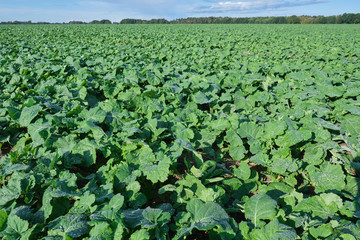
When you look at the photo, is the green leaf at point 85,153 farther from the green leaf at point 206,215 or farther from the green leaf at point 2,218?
the green leaf at point 206,215

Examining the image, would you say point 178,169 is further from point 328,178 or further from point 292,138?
point 328,178

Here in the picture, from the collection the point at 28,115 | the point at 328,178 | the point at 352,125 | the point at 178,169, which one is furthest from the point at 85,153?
the point at 352,125

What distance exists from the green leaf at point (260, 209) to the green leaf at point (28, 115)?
3.25m

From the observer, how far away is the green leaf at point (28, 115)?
3.27 meters

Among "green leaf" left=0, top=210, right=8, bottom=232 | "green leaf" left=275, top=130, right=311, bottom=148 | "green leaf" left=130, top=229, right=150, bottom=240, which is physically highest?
"green leaf" left=275, top=130, right=311, bottom=148

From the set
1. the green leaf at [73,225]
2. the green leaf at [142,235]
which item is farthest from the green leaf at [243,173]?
the green leaf at [73,225]

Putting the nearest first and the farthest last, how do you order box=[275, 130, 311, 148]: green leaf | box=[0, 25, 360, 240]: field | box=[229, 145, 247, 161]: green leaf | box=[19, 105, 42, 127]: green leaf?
box=[0, 25, 360, 240]: field, box=[275, 130, 311, 148]: green leaf, box=[229, 145, 247, 161]: green leaf, box=[19, 105, 42, 127]: green leaf

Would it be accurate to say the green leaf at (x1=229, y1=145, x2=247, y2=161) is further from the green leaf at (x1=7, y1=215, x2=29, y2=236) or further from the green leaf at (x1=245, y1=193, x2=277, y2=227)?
the green leaf at (x1=7, y1=215, x2=29, y2=236)

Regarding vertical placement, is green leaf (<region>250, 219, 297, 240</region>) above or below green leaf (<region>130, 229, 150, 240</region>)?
below

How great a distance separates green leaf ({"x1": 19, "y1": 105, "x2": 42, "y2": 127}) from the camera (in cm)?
327

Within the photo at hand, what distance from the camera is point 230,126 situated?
3.46m

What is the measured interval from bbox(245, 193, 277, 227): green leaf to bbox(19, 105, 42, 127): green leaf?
128 inches

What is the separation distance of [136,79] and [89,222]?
4043mm

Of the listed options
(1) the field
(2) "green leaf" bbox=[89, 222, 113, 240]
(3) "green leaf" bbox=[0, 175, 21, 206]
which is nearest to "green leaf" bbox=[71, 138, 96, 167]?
(1) the field
